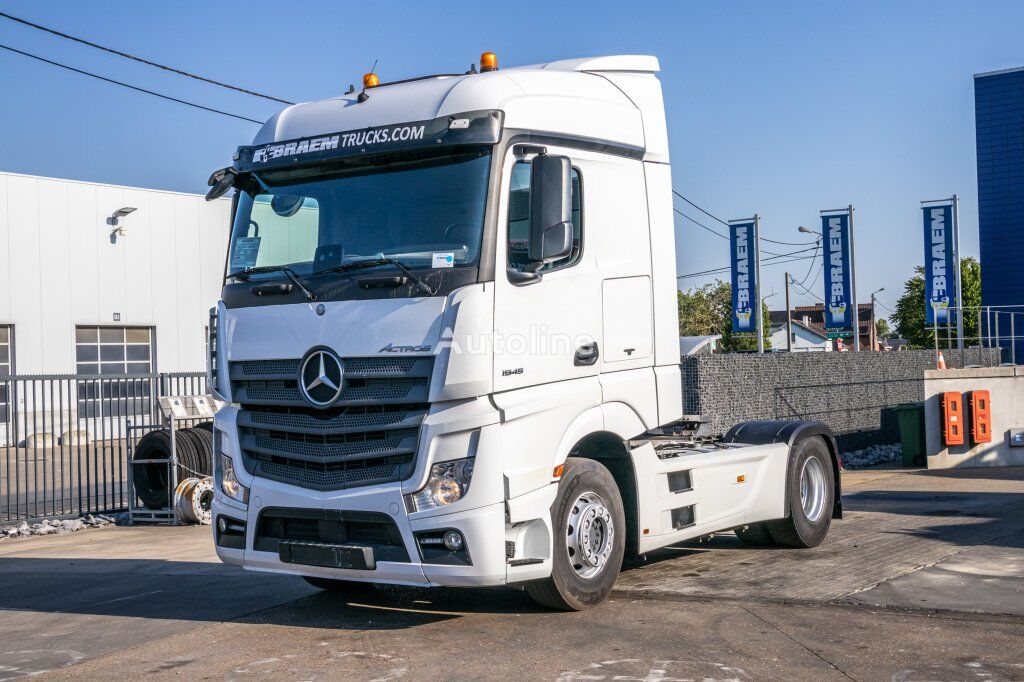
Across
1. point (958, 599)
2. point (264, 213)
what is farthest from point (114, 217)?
point (958, 599)

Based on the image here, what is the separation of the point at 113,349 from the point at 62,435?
17.3 metres

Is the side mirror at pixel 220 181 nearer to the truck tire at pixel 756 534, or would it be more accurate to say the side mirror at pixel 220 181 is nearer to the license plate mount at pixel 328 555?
the license plate mount at pixel 328 555

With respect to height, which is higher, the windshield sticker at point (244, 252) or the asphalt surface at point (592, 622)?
the windshield sticker at point (244, 252)

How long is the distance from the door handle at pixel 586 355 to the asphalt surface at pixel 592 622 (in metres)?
1.66

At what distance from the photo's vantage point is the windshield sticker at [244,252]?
7457 mm

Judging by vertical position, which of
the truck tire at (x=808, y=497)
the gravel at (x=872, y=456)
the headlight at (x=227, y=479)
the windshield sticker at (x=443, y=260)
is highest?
the windshield sticker at (x=443, y=260)

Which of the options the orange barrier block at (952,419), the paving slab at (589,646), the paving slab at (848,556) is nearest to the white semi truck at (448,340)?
the paving slab at (589,646)

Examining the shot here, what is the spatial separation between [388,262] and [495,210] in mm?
749

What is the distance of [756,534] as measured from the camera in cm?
1008

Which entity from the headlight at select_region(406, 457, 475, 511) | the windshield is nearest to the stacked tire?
the windshield

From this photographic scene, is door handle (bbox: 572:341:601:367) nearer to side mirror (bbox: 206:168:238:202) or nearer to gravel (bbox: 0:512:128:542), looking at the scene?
side mirror (bbox: 206:168:238:202)

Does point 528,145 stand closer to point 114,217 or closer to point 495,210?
point 495,210

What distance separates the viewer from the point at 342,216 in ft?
23.5

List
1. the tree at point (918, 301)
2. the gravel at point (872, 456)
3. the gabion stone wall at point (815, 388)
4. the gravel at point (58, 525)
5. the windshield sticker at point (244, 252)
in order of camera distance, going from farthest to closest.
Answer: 1. the tree at point (918, 301)
2. the gravel at point (872, 456)
3. the gabion stone wall at point (815, 388)
4. the gravel at point (58, 525)
5. the windshield sticker at point (244, 252)
